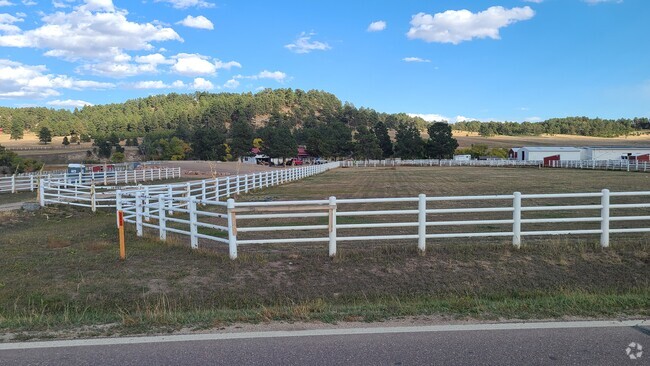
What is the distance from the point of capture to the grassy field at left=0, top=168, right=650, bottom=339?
218 inches

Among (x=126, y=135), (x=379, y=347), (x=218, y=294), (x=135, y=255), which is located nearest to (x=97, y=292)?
(x=218, y=294)

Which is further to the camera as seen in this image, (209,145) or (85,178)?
(209,145)

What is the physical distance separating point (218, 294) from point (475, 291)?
382cm

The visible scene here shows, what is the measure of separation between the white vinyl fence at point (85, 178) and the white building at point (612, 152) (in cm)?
7526

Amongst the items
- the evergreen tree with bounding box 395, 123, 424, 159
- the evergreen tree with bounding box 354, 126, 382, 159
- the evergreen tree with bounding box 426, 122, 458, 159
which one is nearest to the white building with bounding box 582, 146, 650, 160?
the evergreen tree with bounding box 426, 122, 458, 159

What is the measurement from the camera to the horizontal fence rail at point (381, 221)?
28.8ft

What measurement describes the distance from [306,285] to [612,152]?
9475 cm

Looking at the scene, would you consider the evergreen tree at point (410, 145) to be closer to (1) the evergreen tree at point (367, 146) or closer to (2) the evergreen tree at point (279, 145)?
(1) the evergreen tree at point (367, 146)

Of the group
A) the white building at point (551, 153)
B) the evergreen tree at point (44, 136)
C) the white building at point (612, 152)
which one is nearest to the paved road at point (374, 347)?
the white building at point (612, 152)

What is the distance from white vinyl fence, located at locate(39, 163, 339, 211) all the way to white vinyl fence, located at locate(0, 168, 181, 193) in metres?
0.70

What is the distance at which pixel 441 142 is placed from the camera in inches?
4390

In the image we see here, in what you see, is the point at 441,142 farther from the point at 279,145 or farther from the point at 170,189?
the point at 170,189

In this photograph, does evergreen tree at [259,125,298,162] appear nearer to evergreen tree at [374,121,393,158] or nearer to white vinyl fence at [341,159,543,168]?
evergreen tree at [374,121,393,158]

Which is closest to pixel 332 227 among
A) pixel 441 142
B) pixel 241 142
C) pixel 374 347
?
pixel 374 347
